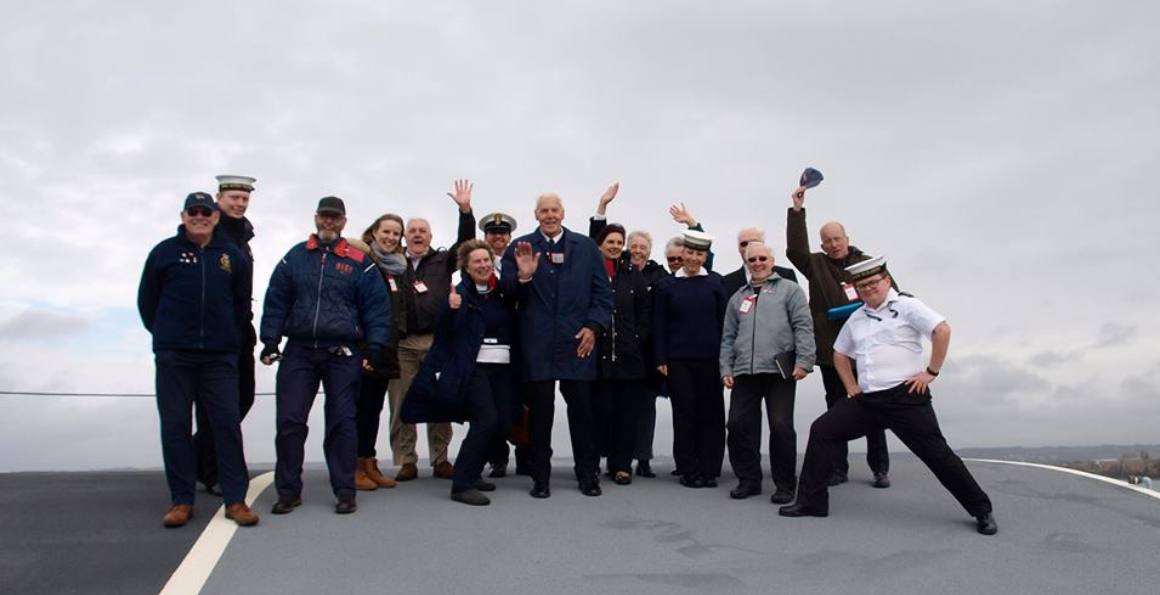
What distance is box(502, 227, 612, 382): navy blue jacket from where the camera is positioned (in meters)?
6.39

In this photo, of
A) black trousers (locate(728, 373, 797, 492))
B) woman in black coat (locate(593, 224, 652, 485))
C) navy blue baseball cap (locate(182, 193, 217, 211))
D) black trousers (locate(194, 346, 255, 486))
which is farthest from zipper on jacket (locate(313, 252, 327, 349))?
black trousers (locate(728, 373, 797, 492))

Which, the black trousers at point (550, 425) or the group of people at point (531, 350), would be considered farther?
the black trousers at point (550, 425)

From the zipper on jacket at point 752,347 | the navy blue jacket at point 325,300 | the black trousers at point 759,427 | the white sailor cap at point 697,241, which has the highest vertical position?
the white sailor cap at point 697,241

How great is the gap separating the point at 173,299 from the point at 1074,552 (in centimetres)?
556

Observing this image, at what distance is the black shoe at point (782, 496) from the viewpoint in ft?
20.5

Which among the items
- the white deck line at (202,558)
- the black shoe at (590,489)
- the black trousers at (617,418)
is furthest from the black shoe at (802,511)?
the white deck line at (202,558)

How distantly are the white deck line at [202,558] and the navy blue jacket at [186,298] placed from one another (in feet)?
3.55

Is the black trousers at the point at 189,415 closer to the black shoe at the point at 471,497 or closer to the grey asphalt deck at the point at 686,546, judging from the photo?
the grey asphalt deck at the point at 686,546

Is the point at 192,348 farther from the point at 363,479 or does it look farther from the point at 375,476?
the point at 375,476

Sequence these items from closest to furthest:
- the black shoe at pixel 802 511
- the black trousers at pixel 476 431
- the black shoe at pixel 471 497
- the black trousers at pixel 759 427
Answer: the black shoe at pixel 802 511, the black shoe at pixel 471 497, the black trousers at pixel 476 431, the black trousers at pixel 759 427

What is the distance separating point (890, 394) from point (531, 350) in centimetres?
251

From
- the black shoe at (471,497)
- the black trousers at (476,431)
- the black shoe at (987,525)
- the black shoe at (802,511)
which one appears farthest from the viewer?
the black trousers at (476,431)

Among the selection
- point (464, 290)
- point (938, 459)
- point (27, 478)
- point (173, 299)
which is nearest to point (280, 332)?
point (173, 299)

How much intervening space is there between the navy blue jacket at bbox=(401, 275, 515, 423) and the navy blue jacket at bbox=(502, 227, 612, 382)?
0.39m
